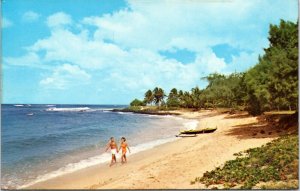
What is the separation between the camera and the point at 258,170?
1221 cm

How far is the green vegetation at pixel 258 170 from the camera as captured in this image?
37.7 ft

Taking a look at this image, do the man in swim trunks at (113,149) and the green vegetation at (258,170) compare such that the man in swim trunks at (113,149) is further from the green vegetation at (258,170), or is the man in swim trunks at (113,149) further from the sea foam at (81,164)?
the green vegetation at (258,170)

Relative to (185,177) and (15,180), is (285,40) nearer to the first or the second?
(185,177)

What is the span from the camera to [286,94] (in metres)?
17.8

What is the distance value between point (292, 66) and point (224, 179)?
25.4 ft

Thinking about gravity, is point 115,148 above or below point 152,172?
above

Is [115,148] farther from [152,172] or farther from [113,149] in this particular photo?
[152,172]

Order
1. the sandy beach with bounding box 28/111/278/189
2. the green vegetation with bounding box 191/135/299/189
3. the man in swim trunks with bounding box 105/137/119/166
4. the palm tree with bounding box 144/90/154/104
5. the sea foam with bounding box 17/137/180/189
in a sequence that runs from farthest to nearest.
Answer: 1. the palm tree with bounding box 144/90/154/104
2. the man in swim trunks with bounding box 105/137/119/166
3. the sea foam with bounding box 17/137/180/189
4. the sandy beach with bounding box 28/111/278/189
5. the green vegetation with bounding box 191/135/299/189

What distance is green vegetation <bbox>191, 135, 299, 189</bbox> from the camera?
11477 mm

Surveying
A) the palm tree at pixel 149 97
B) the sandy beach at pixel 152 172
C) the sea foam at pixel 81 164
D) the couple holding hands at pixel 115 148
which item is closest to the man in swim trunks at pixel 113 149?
the couple holding hands at pixel 115 148

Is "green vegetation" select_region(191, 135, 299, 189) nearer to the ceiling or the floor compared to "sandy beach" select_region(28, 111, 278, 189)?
nearer to the ceiling

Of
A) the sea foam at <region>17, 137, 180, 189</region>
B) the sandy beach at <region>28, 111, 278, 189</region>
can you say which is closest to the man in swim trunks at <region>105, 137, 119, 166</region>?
the sandy beach at <region>28, 111, 278, 189</region>

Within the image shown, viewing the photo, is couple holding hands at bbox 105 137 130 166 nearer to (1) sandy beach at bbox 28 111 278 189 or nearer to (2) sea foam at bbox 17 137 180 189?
(1) sandy beach at bbox 28 111 278 189

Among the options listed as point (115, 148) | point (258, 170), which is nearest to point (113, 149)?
point (115, 148)
